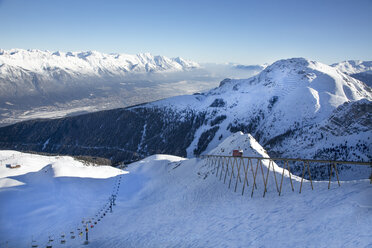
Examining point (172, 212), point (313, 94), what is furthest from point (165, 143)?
point (172, 212)

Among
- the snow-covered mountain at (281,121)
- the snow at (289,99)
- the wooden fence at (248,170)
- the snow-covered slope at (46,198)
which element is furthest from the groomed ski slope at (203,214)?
the snow at (289,99)

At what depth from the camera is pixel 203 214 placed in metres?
36.7

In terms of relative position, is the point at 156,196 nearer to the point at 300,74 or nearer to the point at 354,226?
the point at 354,226

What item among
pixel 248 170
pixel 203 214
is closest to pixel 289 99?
pixel 248 170

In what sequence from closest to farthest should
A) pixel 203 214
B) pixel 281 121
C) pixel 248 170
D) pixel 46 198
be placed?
pixel 203 214 < pixel 248 170 < pixel 46 198 < pixel 281 121

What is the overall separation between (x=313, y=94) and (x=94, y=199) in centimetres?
13944

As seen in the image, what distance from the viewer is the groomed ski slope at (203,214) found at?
23.1 meters

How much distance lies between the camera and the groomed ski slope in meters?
23.1

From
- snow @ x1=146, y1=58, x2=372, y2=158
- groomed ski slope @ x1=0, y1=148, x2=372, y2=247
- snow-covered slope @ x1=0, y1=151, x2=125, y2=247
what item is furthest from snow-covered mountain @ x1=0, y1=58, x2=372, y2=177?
snow-covered slope @ x1=0, y1=151, x2=125, y2=247

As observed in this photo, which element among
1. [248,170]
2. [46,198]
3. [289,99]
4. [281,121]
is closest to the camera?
[248,170]

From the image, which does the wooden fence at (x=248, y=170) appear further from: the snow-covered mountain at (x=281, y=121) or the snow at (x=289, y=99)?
the snow at (x=289, y=99)

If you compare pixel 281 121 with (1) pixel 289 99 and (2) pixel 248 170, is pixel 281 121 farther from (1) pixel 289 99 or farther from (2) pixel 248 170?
(2) pixel 248 170

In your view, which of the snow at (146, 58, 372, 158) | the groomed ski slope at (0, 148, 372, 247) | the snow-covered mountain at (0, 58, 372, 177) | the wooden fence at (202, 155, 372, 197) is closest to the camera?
the groomed ski slope at (0, 148, 372, 247)

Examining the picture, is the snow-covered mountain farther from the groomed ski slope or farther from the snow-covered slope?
the snow-covered slope
